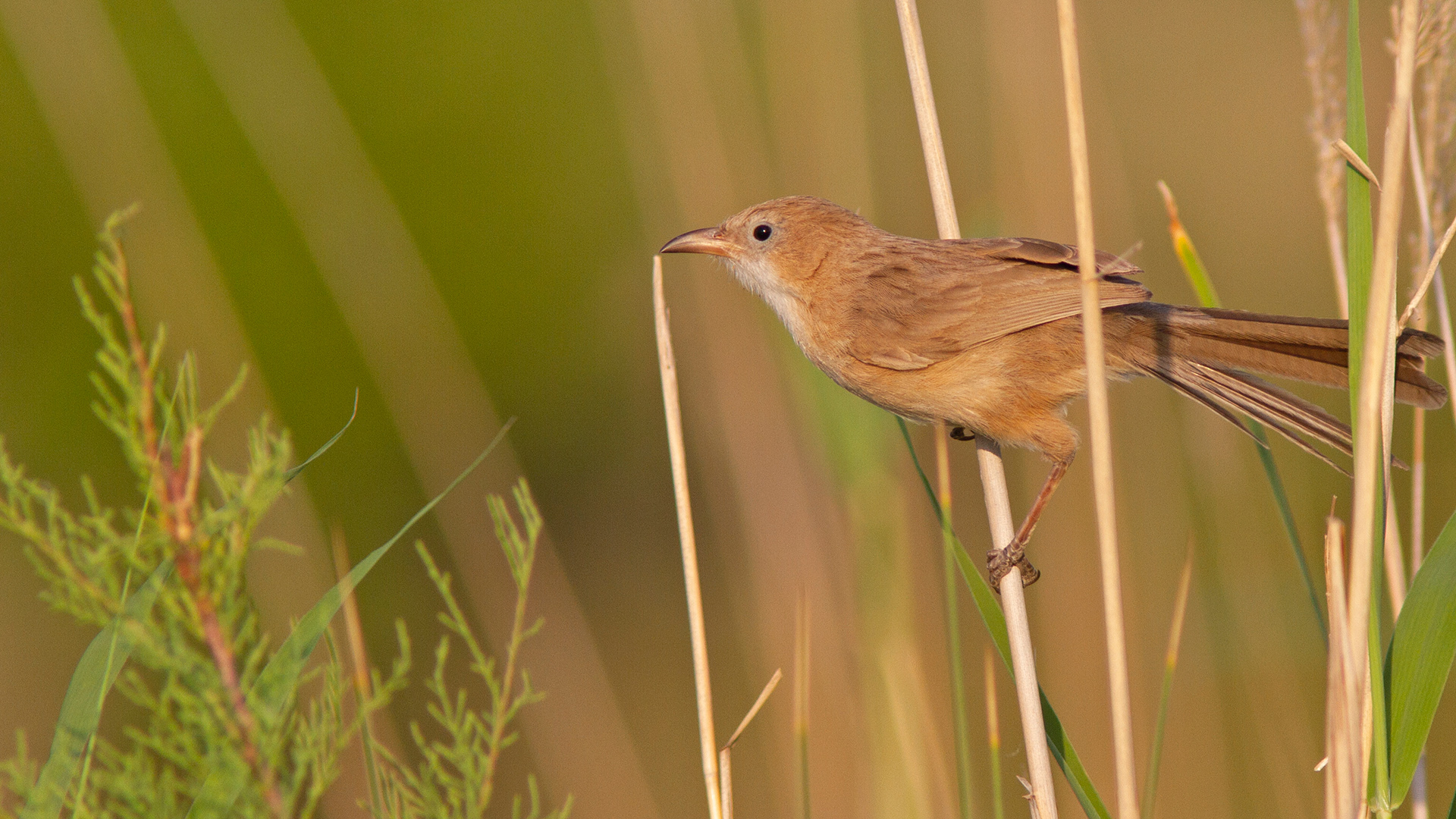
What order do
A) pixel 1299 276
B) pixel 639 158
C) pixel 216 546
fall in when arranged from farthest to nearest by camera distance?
pixel 1299 276 < pixel 639 158 < pixel 216 546

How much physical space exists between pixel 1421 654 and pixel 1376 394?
1.21 feet

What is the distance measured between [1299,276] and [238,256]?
5089mm

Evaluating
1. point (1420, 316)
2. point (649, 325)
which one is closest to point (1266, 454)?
point (1420, 316)

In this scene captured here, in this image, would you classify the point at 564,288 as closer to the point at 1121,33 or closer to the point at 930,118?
the point at 1121,33

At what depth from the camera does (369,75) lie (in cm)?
504

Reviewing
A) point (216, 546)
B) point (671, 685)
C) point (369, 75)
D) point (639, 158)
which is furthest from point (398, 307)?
point (216, 546)

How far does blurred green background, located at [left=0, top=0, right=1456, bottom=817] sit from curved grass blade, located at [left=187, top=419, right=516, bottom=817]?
456mm

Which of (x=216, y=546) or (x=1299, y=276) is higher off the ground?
(x=216, y=546)

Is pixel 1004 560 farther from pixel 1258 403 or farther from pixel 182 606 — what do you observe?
pixel 182 606

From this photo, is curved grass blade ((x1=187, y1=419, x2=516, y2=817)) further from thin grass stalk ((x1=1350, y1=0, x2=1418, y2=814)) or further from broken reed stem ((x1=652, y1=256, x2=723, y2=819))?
thin grass stalk ((x1=1350, y1=0, x2=1418, y2=814))

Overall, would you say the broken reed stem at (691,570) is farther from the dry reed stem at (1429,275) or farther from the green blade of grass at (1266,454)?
the dry reed stem at (1429,275)

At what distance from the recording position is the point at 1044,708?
1.81m

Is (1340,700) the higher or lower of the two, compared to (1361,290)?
lower

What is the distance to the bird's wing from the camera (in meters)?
2.51
